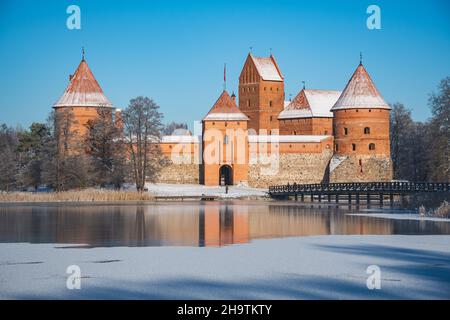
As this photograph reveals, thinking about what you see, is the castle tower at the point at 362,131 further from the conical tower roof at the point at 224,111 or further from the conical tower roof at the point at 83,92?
the conical tower roof at the point at 83,92

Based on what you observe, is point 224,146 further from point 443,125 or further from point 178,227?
point 178,227

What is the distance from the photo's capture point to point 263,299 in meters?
8.41

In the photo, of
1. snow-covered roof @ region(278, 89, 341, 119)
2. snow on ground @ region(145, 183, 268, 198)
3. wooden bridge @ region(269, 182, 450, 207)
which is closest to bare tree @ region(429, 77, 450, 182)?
wooden bridge @ region(269, 182, 450, 207)

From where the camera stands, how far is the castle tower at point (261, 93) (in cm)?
5156

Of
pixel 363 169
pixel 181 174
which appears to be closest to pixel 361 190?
pixel 363 169

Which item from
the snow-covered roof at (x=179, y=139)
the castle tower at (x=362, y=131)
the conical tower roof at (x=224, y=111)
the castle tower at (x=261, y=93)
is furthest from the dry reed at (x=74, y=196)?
the castle tower at (x=261, y=93)

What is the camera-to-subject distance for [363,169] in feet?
135

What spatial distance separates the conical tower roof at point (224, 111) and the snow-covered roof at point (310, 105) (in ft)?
23.8

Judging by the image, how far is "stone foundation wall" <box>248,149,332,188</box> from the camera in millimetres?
43062

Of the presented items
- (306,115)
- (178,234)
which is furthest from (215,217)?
(306,115)

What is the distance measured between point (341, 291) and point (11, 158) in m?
33.8

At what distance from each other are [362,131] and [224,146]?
7.61 metres

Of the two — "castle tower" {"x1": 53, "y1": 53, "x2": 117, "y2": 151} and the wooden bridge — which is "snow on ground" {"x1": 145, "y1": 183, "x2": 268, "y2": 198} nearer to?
the wooden bridge
